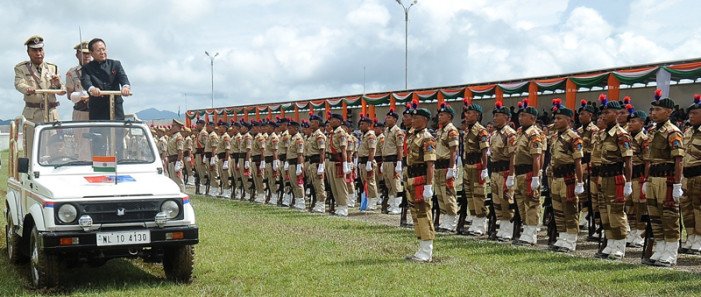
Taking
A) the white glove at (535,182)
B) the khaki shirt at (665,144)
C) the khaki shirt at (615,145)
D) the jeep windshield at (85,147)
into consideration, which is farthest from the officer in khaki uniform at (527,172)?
the jeep windshield at (85,147)

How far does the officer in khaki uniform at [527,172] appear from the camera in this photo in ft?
36.6

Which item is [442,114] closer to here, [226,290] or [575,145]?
[575,145]

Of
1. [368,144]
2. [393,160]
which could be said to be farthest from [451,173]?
[368,144]

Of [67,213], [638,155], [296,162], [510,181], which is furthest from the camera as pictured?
[296,162]

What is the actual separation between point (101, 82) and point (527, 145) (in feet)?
19.9

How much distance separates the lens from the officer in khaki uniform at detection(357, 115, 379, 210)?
1720cm

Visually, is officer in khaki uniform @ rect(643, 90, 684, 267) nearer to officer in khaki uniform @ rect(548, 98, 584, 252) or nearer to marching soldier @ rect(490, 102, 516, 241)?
officer in khaki uniform @ rect(548, 98, 584, 252)

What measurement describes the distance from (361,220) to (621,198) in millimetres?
6212

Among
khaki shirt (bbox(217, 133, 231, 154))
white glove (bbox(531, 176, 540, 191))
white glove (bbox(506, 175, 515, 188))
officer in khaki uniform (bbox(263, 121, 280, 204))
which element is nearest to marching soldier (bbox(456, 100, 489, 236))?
white glove (bbox(506, 175, 515, 188))

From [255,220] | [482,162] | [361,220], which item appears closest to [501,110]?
[482,162]

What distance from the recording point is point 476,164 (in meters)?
12.5

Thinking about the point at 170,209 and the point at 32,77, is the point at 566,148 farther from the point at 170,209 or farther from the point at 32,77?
the point at 32,77

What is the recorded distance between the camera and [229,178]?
22.6 m

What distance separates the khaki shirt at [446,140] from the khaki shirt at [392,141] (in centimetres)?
402
